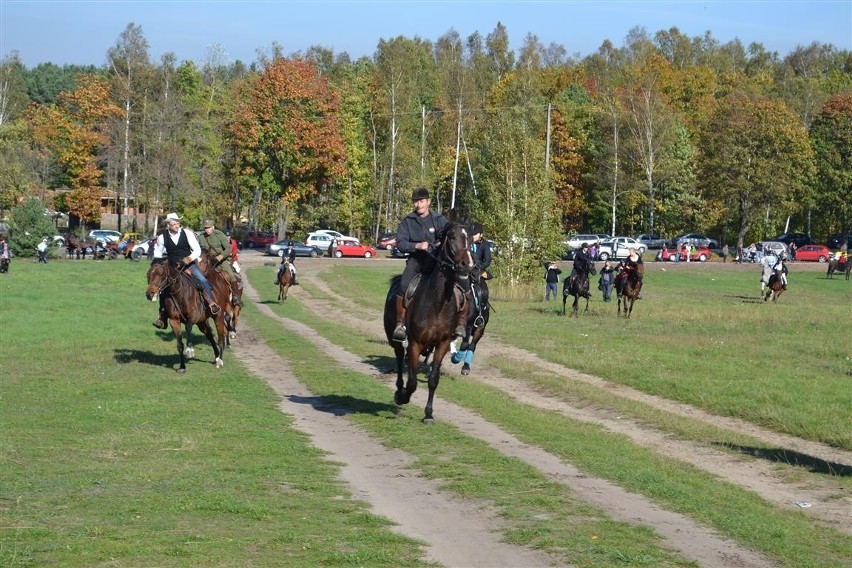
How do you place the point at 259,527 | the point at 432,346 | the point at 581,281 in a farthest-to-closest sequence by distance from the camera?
the point at 581,281 → the point at 432,346 → the point at 259,527

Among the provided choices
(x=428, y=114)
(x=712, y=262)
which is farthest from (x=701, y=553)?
(x=428, y=114)

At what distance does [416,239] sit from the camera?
50.5ft

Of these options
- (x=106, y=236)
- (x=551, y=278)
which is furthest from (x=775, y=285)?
(x=106, y=236)

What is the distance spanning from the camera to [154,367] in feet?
72.6

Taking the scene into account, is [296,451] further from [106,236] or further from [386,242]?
[386,242]

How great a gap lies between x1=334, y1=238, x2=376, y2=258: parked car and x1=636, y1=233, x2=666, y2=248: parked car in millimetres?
24741

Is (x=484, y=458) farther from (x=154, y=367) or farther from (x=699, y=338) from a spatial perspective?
(x=699, y=338)

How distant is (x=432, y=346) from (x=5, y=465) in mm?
5681

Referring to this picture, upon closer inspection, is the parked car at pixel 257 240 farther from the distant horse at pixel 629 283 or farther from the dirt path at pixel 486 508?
the dirt path at pixel 486 508

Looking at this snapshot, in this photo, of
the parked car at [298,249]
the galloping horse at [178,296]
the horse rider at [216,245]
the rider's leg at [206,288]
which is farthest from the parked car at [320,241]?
the galloping horse at [178,296]

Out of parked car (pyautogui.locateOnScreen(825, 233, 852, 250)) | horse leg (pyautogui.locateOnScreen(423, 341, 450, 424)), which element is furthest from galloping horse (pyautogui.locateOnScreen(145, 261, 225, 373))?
parked car (pyautogui.locateOnScreen(825, 233, 852, 250))

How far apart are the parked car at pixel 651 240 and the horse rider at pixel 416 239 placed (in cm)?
8300

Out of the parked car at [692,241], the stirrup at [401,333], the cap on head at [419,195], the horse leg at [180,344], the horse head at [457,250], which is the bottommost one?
the horse leg at [180,344]

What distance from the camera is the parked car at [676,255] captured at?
87.9 metres
